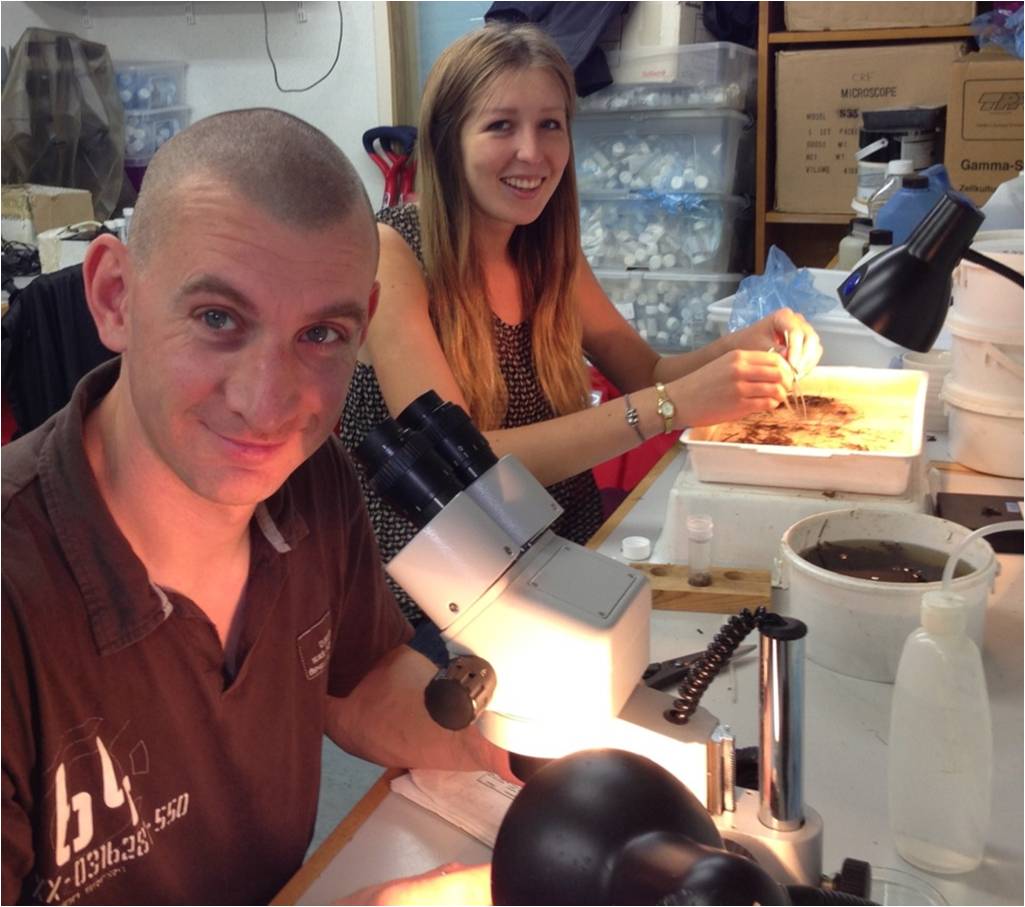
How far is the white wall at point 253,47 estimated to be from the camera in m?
3.79

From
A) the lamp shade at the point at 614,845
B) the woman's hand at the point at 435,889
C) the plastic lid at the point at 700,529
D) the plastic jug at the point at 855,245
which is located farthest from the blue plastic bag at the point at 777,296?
the lamp shade at the point at 614,845

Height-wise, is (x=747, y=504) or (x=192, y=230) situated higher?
(x=192, y=230)

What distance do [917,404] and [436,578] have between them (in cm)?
109

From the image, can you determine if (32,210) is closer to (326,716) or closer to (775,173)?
(775,173)

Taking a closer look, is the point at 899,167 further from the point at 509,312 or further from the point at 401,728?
the point at 401,728

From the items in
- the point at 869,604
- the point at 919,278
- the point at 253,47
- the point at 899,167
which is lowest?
the point at 869,604

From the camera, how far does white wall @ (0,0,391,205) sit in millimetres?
3793

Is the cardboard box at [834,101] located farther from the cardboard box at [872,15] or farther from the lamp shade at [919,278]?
the lamp shade at [919,278]

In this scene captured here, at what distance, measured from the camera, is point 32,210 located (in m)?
3.45

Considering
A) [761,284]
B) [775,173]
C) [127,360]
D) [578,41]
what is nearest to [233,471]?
[127,360]

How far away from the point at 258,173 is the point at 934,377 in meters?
1.43

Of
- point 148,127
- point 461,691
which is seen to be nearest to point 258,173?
point 461,691

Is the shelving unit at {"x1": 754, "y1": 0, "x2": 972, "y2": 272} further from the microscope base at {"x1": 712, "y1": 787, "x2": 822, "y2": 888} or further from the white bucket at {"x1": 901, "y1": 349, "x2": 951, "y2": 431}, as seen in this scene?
the microscope base at {"x1": 712, "y1": 787, "x2": 822, "y2": 888}

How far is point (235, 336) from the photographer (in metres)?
0.81
